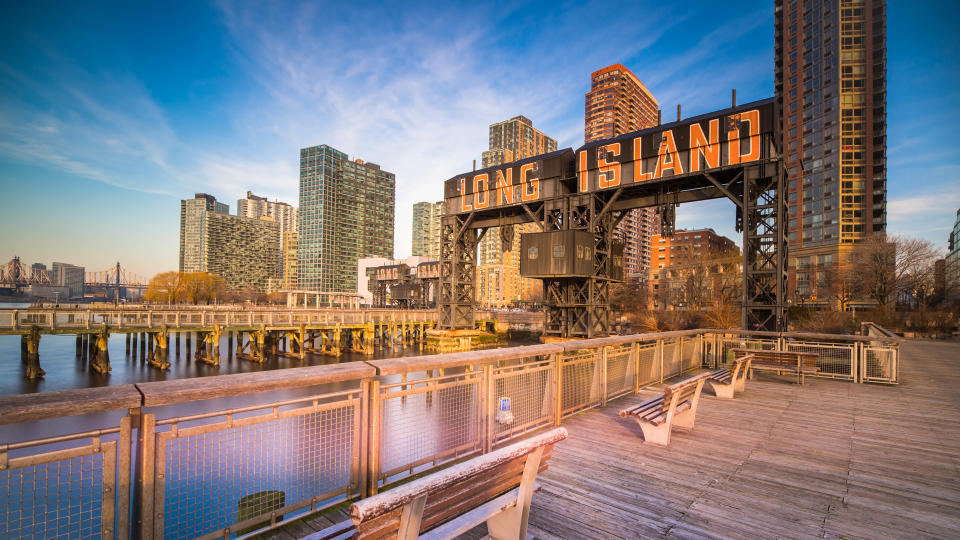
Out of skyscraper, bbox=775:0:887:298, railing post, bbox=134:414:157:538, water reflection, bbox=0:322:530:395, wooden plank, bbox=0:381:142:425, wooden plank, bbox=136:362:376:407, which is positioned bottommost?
water reflection, bbox=0:322:530:395

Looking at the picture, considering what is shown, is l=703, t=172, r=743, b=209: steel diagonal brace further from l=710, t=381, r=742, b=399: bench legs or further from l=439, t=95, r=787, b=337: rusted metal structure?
l=710, t=381, r=742, b=399: bench legs

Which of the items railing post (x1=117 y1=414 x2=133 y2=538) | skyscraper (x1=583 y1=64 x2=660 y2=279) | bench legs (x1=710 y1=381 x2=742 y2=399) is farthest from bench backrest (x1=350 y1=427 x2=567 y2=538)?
skyscraper (x1=583 y1=64 x2=660 y2=279)

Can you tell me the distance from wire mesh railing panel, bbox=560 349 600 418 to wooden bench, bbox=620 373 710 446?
1311 mm

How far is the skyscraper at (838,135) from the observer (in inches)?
2426

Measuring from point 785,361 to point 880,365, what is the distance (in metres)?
2.85

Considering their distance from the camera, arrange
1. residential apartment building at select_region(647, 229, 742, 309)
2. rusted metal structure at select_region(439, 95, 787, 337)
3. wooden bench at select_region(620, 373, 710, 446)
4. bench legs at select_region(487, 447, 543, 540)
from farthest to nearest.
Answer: residential apartment building at select_region(647, 229, 742, 309)
rusted metal structure at select_region(439, 95, 787, 337)
wooden bench at select_region(620, 373, 710, 446)
bench legs at select_region(487, 447, 543, 540)

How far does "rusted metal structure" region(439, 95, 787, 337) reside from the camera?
792 inches

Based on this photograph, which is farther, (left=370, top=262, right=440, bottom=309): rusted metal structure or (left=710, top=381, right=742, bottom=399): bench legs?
(left=370, top=262, right=440, bottom=309): rusted metal structure

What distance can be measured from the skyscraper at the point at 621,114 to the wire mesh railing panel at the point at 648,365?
139m

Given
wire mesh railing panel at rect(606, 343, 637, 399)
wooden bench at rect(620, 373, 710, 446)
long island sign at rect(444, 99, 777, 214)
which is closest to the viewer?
wooden bench at rect(620, 373, 710, 446)

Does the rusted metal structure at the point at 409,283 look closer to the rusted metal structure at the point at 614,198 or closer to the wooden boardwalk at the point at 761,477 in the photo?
the rusted metal structure at the point at 614,198

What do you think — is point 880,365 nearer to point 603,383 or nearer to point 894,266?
point 603,383

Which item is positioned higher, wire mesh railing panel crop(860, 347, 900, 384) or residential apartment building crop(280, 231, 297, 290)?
residential apartment building crop(280, 231, 297, 290)

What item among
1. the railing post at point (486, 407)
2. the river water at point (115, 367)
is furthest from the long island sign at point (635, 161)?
the railing post at point (486, 407)
